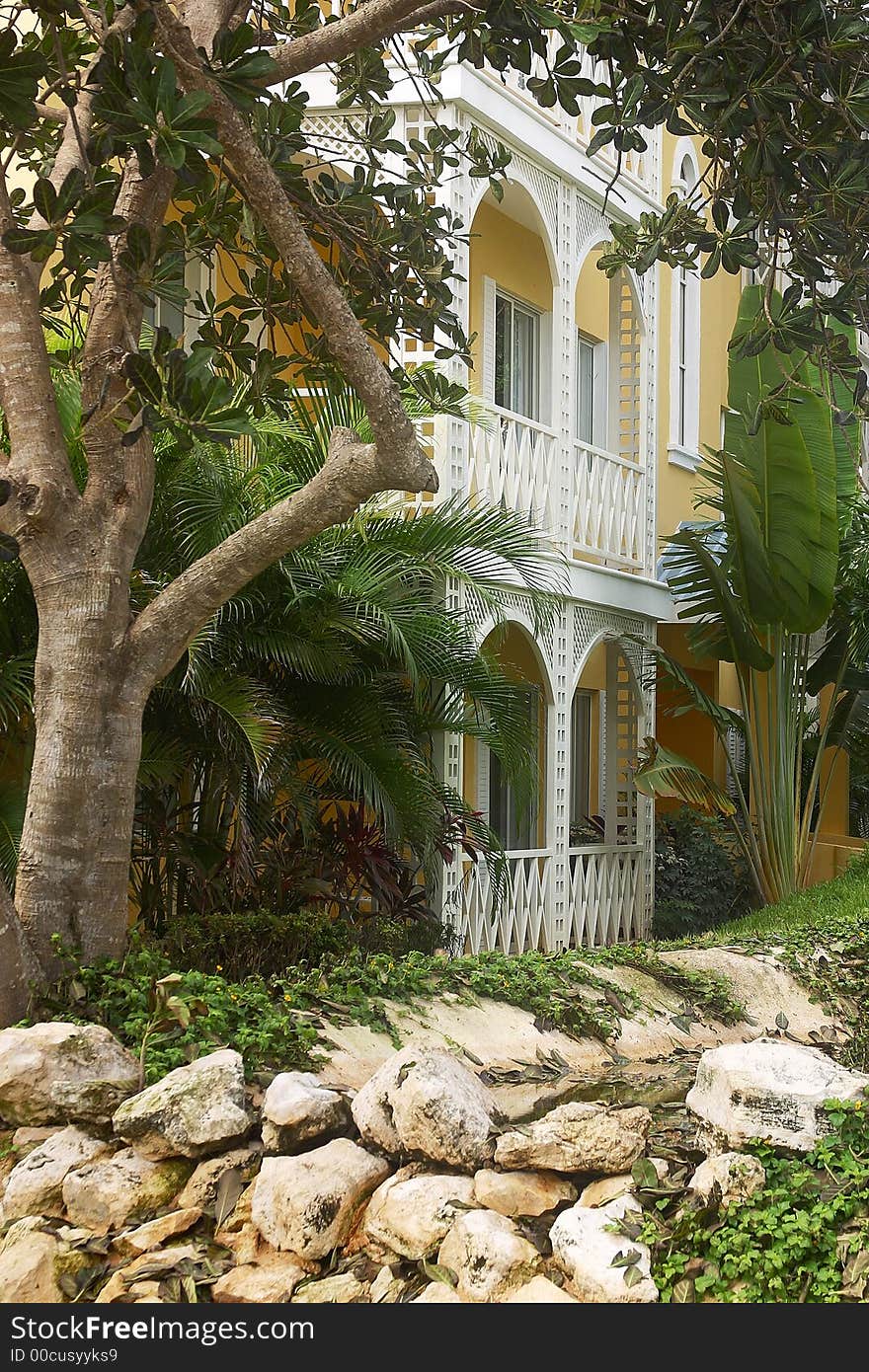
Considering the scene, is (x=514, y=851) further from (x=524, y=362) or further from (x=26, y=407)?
(x=26, y=407)

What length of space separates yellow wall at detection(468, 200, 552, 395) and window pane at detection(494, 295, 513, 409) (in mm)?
175

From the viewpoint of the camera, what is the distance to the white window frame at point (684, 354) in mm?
15320

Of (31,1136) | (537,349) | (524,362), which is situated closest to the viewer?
(31,1136)

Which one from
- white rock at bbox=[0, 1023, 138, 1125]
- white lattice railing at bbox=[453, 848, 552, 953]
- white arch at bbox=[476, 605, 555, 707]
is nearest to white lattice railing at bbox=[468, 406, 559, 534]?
white arch at bbox=[476, 605, 555, 707]

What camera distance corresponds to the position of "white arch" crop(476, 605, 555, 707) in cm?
993

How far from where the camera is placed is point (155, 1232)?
3801 millimetres

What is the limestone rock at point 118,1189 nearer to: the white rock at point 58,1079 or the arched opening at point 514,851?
the white rock at point 58,1079

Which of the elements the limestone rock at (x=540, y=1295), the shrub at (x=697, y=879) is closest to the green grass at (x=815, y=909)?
the shrub at (x=697, y=879)

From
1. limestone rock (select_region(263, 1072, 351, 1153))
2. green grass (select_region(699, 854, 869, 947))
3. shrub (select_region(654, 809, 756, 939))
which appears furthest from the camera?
shrub (select_region(654, 809, 756, 939))

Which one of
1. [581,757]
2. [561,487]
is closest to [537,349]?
[561,487]

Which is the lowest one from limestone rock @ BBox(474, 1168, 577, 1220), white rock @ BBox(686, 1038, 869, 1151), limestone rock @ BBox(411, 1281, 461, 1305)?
limestone rock @ BBox(411, 1281, 461, 1305)

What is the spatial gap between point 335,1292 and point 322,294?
326cm

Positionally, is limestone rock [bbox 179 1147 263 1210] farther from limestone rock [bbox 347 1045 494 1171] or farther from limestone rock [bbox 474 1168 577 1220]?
limestone rock [bbox 474 1168 577 1220]

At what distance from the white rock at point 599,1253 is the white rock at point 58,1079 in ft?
5.03
